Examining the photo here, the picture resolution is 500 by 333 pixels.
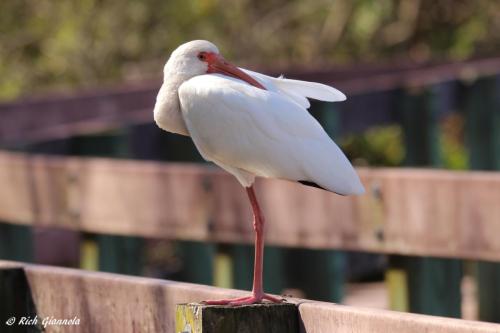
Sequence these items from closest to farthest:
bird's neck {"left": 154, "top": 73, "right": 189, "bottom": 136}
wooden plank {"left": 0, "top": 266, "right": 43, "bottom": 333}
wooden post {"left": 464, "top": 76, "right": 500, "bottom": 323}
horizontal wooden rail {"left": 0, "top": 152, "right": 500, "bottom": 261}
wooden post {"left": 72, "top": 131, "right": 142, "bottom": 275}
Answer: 1. wooden plank {"left": 0, "top": 266, "right": 43, "bottom": 333}
2. bird's neck {"left": 154, "top": 73, "right": 189, "bottom": 136}
3. horizontal wooden rail {"left": 0, "top": 152, "right": 500, "bottom": 261}
4. wooden post {"left": 72, "top": 131, "right": 142, "bottom": 275}
5. wooden post {"left": 464, "top": 76, "right": 500, "bottom": 323}

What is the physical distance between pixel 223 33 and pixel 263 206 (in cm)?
1239

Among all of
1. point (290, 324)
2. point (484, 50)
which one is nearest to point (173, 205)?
point (290, 324)

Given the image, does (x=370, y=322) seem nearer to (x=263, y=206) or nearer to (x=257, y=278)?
(x=257, y=278)

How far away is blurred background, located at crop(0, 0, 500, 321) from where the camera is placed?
24.2 ft

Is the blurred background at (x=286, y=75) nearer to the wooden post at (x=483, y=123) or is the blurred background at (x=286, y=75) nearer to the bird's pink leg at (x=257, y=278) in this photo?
the wooden post at (x=483, y=123)

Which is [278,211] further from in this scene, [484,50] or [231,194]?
[484,50]

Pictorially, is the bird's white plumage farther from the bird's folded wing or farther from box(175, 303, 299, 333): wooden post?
box(175, 303, 299, 333): wooden post

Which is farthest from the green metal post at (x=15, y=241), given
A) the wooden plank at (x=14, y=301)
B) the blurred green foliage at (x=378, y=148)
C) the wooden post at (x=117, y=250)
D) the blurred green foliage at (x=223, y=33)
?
the blurred green foliage at (x=223, y=33)

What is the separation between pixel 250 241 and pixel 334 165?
1.70m

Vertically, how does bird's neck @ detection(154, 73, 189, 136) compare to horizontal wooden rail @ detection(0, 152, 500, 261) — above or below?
above

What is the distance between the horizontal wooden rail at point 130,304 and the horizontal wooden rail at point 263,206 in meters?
1.86

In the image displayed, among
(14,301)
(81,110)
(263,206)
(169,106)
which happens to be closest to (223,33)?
(81,110)

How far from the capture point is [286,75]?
1298 cm

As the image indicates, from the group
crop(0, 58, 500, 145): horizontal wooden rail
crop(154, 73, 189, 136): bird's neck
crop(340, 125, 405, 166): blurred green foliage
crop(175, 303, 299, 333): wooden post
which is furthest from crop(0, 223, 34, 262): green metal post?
crop(340, 125, 405, 166): blurred green foliage
